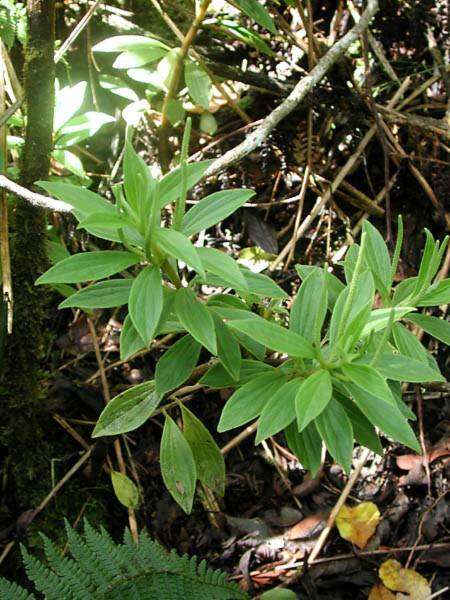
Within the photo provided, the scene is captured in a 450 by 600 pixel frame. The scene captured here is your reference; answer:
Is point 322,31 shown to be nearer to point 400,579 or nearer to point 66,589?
point 400,579

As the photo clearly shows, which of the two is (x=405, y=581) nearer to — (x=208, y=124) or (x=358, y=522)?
(x=358, y=522)

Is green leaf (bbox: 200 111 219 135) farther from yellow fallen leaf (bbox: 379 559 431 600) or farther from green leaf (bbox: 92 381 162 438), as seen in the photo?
yellow fallen leaf (bbox: 379 559 431 600)

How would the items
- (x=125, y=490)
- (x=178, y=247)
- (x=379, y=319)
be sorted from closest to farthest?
(x=178, y=247) → (x=379, y=319) → (x=125, y=490)

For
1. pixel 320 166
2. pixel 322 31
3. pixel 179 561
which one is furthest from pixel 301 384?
pixel 322 31

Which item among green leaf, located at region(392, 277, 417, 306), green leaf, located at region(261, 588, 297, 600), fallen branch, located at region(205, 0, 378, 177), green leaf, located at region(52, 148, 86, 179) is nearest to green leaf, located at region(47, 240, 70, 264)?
green leaf, located at region(52, 148, 86, 179)

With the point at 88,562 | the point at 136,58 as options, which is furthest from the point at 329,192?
the point at 88,562

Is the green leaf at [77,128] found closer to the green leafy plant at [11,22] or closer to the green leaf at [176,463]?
the green leafy plant at [11,22]

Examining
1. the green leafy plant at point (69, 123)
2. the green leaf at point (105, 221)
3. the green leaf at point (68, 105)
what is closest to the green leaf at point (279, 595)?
the green leaf at point (105, 221)

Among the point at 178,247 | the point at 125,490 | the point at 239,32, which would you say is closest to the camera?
the point at 178,247

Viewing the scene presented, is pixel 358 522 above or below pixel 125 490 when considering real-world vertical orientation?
below
